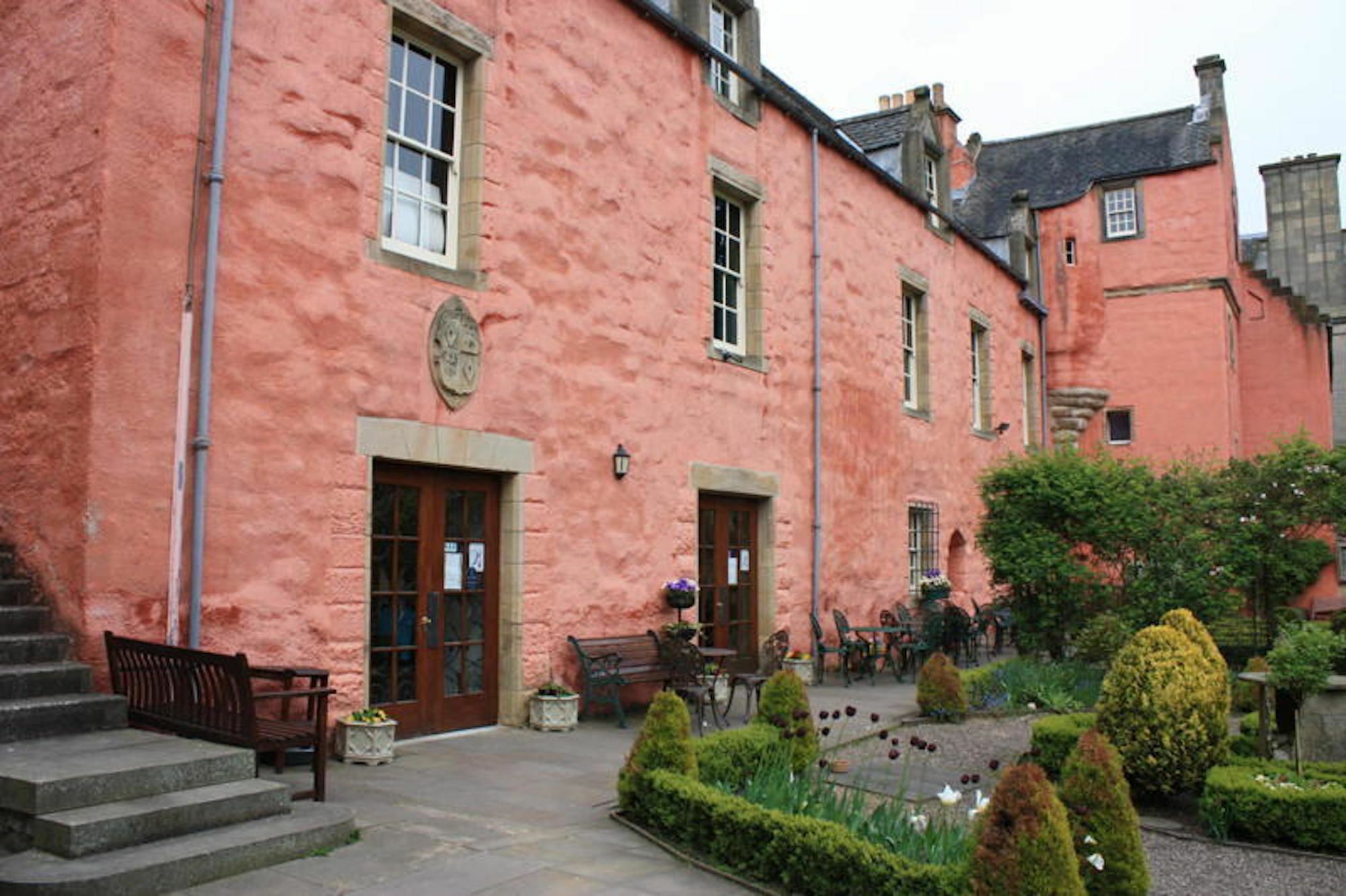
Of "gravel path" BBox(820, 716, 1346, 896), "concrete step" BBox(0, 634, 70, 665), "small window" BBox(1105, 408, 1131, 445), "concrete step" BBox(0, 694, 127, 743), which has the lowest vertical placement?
"gravel path" BBox(820, 716, 1346, 896)

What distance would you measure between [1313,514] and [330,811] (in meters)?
13.9

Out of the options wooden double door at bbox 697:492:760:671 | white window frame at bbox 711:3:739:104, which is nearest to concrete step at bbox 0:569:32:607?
wooden double door at bbox 697:492:760:671

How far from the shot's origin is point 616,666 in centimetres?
932

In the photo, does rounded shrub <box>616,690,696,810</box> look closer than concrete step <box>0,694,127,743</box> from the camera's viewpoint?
No

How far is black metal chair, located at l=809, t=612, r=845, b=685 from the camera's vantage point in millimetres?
13242

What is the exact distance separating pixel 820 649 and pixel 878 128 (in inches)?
379

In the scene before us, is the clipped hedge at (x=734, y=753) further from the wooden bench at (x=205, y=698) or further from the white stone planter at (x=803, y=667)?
the white stone planter at (x=803, y=667)

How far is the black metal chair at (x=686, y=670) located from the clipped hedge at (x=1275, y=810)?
13.0ft

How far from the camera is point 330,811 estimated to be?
217 inches

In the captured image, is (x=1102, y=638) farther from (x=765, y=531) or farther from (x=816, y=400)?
(x=816, y=400)

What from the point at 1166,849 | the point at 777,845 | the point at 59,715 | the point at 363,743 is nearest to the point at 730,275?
the point at 363,743

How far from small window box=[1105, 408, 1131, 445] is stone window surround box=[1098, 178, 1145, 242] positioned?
376 cm

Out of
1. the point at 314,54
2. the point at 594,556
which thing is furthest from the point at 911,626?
the point at 314,54

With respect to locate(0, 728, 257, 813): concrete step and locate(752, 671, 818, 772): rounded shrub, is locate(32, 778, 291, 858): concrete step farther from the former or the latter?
locate(752, 671, 818, 772): rounded shrub
